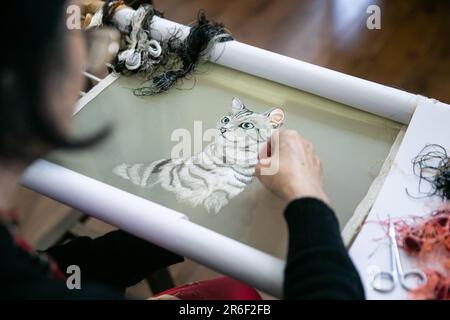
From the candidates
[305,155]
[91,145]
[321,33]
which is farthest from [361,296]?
[321,33]

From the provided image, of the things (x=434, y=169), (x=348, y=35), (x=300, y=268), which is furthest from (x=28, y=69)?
(x=348, y=35)

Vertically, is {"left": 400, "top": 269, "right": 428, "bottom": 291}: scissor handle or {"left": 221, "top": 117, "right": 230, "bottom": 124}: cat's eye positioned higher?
{"left": 221, "top": 117, "right": 230, "bottom": 124}: cat's eye

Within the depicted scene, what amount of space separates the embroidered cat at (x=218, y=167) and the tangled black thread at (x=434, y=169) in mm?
249

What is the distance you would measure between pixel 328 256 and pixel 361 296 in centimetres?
6

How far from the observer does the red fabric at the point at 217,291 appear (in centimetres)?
79

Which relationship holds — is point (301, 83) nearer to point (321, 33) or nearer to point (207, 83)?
point (207, 83)

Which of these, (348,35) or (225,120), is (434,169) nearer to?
(225,120)

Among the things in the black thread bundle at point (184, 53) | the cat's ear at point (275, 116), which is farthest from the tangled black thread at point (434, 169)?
the black thread bundle at point (184, 53)

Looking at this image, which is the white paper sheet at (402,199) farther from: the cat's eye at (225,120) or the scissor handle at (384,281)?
the cat's eye at (225,120)

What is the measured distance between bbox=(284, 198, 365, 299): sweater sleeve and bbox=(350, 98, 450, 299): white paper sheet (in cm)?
6

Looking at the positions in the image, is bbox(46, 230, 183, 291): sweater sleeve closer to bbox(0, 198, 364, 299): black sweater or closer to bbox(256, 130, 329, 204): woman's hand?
bbox(0, 198, 364, 299): black sweater

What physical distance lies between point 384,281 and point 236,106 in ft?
1.38

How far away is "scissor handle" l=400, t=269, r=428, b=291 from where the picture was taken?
588 mm

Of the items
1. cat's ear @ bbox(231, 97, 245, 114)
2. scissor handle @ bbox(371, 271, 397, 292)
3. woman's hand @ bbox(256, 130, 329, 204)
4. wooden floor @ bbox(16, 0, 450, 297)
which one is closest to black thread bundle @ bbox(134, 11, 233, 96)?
cat's ear @ bbox(231, 97, 245, 114)
